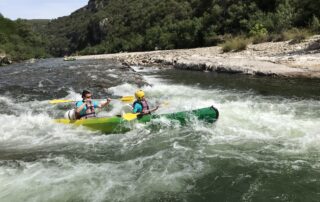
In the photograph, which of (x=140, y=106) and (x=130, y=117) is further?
(x=140, y=106)

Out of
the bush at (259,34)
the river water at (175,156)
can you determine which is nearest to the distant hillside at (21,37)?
the bush at (259,34)

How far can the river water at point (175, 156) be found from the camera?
640cm

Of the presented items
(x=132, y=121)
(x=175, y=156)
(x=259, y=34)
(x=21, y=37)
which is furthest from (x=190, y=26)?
(x=21, y=37)

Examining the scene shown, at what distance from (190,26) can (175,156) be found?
1820 inches

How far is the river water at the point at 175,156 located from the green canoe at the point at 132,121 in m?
0.17

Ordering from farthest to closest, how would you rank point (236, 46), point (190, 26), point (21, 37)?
1. point (21, 37)
2. point (190, 26)
3. point (236, 46)

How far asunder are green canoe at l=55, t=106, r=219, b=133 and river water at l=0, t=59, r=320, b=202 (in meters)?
0.17

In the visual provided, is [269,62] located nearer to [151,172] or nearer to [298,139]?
[298,139]

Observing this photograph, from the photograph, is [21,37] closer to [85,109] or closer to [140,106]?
[85,109]

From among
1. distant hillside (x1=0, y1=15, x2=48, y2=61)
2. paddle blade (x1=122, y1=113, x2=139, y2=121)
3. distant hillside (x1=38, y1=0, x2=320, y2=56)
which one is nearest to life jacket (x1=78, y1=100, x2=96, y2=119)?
paddle blade (x1=122, y1=113, x2=139, y2=121)

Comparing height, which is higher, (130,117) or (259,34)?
(259,34)

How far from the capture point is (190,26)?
52594 millimetres

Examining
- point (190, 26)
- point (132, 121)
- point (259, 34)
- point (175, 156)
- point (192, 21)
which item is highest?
point (192, 21)

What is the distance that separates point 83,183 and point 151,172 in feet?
4.10
